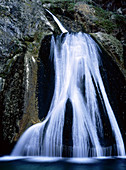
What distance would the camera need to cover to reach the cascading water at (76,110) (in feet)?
13.6

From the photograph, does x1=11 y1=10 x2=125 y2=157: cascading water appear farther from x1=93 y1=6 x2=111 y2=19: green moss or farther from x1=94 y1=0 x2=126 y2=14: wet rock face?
x1=94 y1=0 x2=126 y2=14: wet rock face

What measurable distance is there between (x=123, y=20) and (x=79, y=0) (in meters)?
5.75

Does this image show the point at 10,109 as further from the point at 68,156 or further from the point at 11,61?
the point at 68,156

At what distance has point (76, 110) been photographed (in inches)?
189

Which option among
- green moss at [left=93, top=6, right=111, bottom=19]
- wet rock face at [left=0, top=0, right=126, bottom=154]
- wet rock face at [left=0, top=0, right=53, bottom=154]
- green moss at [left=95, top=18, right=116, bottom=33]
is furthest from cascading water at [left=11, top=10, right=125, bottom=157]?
green moss at [left=93, top=6, right=111, bottom=19]

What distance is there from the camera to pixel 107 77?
648cm

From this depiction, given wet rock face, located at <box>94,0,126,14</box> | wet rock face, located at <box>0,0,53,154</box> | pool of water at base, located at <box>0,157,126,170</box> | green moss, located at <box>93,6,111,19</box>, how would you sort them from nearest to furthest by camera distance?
pool of water at base, located at <box>0,157,126,170</box>
wet rock face, located at <box>0,0,53,154</box>
green moss, located at <box>93,6,111,19</box>
wet rock face, located at <box>94,0,126,14</box>

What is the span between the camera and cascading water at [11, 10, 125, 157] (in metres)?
4.14

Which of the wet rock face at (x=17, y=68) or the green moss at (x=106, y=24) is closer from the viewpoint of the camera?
the wet rock face at (x=17, y=68)

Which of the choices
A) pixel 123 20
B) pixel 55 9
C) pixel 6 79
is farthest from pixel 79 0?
pixel 6 79

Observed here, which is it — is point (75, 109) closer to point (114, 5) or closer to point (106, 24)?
point (106, 24)

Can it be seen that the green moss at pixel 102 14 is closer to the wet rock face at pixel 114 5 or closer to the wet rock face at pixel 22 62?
the wet rock face at pixel 22 62

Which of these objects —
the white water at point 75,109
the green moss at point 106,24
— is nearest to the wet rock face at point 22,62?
the white water at point 75,109

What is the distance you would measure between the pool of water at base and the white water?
235 millimetres
